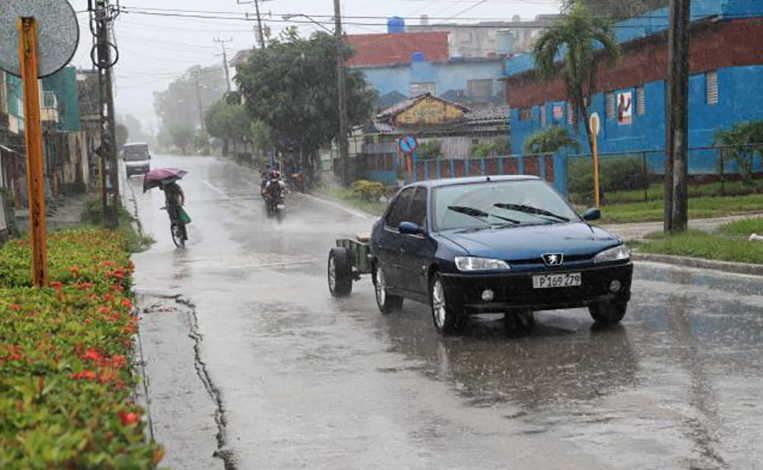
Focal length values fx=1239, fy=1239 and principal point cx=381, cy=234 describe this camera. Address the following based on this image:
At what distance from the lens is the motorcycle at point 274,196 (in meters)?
40.1

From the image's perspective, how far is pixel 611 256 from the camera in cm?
1152

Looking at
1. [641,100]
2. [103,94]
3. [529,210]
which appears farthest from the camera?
[641,100]

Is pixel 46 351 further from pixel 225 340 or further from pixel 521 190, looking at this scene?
pixel 521 190

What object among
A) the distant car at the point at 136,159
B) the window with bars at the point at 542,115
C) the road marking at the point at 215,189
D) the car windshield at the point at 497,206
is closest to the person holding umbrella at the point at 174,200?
the car windshield at the point at 497,206

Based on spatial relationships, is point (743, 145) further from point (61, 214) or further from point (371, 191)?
point (61, 214)

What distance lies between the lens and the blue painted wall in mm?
88500

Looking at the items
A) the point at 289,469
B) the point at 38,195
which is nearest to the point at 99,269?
the point at 38,195

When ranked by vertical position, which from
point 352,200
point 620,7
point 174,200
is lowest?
point 352,200

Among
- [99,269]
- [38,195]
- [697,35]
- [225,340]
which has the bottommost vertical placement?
[225,340]

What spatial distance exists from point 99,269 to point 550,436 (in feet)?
13.7

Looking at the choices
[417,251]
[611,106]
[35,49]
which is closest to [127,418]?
[35,49]

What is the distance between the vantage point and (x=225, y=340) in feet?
40.3

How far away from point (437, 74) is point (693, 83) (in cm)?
5008

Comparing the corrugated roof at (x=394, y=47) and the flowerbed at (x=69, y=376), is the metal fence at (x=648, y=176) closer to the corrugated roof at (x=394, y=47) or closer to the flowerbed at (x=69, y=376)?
the flowerbed at (x=69, y=376)
